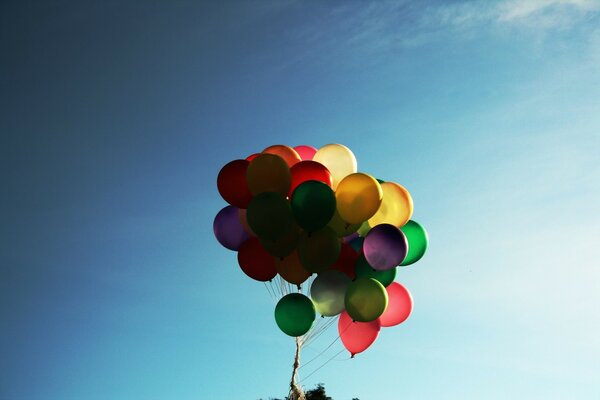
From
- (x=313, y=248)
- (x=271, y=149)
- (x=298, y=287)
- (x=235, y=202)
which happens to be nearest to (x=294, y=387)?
Result: (x=298, y=287)

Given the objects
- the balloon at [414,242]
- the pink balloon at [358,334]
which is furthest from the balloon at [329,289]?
the balloon at [414,242]

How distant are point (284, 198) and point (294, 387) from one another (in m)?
2.81

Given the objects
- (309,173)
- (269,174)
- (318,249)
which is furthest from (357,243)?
(269,174)

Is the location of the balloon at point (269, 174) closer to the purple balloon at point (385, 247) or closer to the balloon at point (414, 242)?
the purple balloon at point (385, 247)

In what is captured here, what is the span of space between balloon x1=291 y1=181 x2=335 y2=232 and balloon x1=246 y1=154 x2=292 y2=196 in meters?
0.28

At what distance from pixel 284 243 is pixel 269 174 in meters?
0.96

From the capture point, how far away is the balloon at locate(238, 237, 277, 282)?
9.54 m

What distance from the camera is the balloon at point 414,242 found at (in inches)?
379

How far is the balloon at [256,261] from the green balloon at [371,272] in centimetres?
123

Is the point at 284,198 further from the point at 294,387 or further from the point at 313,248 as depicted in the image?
the point at 294,387

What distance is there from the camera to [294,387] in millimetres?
9570

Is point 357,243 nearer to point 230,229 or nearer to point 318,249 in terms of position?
point 318,249

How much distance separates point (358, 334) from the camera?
958 centimetres

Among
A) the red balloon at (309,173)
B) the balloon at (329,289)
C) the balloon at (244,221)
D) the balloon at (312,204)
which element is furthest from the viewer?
the balloon at (244,221)
